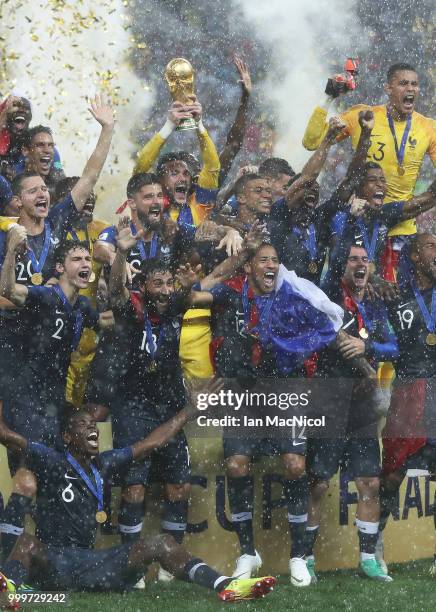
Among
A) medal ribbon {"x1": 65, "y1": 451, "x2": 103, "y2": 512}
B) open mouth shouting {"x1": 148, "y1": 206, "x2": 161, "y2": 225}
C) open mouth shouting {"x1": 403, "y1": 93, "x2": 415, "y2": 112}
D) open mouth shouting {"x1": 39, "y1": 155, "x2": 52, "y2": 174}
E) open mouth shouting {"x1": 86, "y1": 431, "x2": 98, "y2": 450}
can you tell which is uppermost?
open mouth shouting {"x1": 403, "y1": 93, "x2": 415, "y2": 112}

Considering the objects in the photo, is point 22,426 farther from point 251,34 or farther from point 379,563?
point 251,34

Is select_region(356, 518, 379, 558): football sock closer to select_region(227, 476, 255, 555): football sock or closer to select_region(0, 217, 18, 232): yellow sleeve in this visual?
select_region(227, 476, 255, 555): football sock

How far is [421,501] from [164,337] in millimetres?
1775

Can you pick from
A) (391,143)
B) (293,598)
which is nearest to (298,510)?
(293,598)

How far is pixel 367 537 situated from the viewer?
22.6ft

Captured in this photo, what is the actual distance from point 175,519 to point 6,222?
1.57m

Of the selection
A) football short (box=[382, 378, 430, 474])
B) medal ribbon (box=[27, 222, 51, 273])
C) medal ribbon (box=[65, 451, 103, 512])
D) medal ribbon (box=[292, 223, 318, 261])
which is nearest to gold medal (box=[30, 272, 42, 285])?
medal ribbon (box=[27, 222, 51, 273])

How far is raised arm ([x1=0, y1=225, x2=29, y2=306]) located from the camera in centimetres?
624

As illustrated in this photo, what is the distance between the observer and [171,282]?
6641 mm

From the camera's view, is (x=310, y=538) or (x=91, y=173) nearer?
(x=91, y=173)

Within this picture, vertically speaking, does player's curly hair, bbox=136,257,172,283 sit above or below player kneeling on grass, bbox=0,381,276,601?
above

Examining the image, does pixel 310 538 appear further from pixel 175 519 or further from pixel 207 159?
pixel 207 159

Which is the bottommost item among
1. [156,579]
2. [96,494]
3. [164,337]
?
[156,579]

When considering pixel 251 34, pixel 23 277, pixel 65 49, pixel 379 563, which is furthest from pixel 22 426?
pixel 251 34
